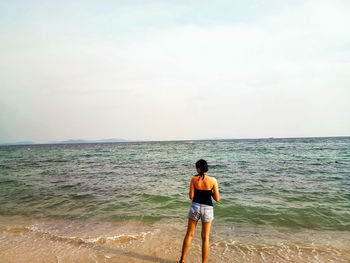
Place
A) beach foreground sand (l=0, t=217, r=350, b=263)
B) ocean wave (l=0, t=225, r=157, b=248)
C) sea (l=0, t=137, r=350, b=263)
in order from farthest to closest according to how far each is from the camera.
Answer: ocean wave (l=0, t=225, r=157, b=248), sea (l=0, t=137, r=350, b=263), beach foreground sand (l=0, t=217, r=350, b=263)

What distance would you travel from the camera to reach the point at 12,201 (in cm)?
1168

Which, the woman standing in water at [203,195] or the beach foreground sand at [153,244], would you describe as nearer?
the woman standing in water at [203,195]

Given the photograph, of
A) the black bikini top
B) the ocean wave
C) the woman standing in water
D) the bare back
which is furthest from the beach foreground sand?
the bare back

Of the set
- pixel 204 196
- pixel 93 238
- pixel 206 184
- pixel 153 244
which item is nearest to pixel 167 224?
pixel 153 244

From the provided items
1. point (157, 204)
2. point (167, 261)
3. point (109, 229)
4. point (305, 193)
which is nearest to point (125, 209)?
point (157, 204)

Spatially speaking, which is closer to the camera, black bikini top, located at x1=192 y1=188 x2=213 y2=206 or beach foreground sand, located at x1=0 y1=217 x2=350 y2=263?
black bikini top, located at x1=192 y1=188 x2=213 y2=206

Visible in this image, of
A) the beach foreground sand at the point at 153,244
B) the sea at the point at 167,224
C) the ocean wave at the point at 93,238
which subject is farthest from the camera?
the ocean wave at the point at 93,238

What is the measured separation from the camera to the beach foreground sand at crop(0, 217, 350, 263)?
5.76 meters

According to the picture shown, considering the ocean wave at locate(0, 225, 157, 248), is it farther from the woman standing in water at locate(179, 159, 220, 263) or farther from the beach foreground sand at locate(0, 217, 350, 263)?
the woman standing in water at locate(179, 159, 220, 263)

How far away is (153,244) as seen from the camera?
6.49m

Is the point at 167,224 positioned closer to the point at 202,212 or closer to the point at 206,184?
the point at 202,212

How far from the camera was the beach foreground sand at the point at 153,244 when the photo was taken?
5.76 m

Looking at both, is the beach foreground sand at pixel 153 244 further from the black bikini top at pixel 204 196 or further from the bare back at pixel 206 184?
the bare back at pixel 206 184

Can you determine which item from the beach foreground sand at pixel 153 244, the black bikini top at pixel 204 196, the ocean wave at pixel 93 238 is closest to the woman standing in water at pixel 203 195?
the black bikini top at pixel 204 196
